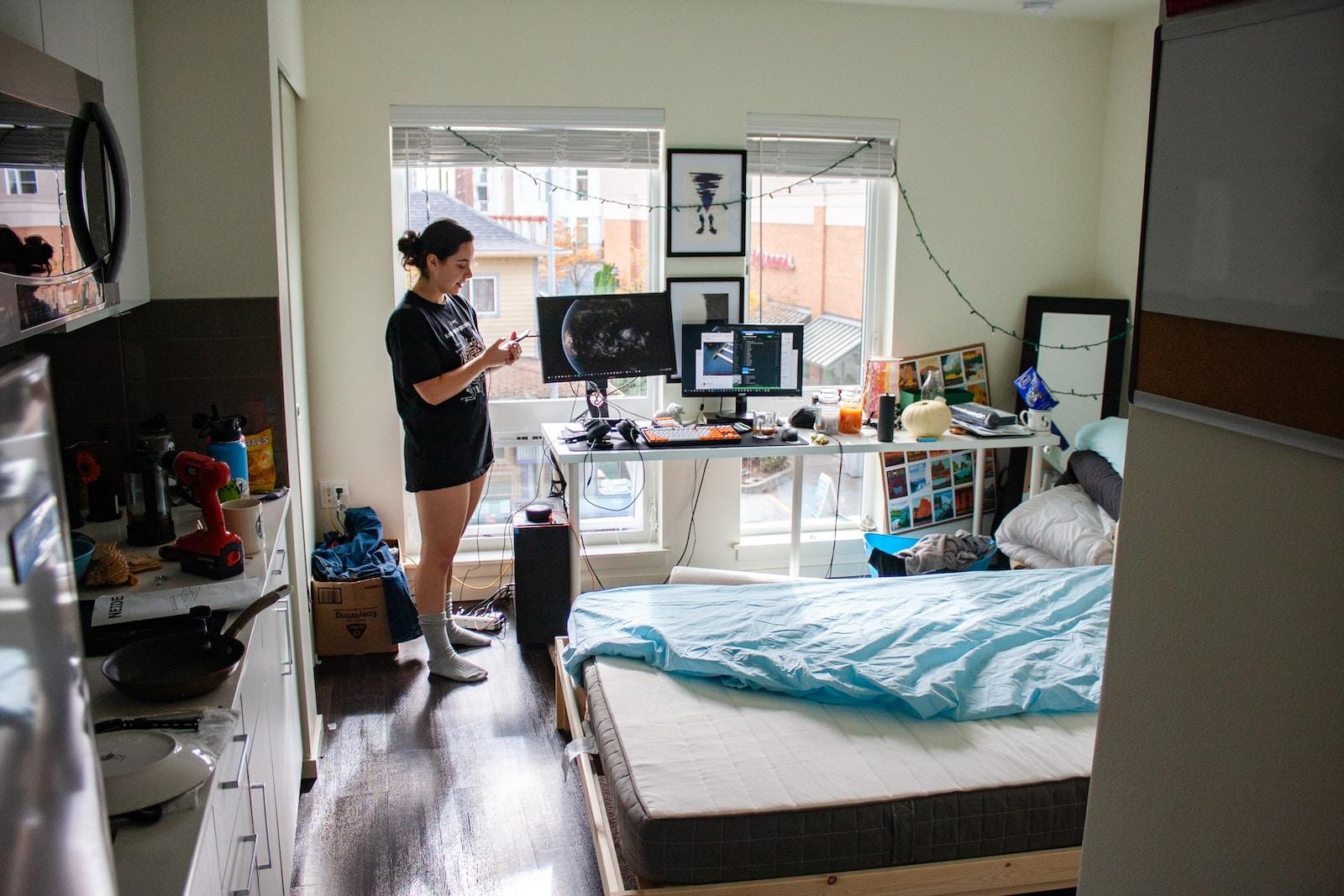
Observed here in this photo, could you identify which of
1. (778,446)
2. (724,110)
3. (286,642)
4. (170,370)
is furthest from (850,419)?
(170,370)

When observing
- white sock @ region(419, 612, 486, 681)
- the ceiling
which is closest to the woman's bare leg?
white sock @ region(419, 612, 486, 681)

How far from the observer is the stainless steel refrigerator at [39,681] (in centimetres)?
67

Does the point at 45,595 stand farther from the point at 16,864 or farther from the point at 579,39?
the point at 579,39

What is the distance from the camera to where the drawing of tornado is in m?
4.55

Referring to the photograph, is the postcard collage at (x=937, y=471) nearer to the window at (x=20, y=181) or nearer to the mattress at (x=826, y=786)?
the mattress at (x=826, y=786)

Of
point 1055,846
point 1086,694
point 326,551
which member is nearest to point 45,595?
point 1055,846

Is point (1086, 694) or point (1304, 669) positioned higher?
point (1304, 669)

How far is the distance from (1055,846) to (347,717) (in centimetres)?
225

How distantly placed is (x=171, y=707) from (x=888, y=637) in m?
1.84

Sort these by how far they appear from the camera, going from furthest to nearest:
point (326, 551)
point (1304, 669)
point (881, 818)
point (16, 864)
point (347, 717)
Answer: point (326, 551)
point (347, 717)
point (881, 818)
point (1304, 669)
point (16, 864)

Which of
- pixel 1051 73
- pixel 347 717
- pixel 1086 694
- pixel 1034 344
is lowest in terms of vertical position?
pixel 347 717

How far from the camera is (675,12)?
4.44m

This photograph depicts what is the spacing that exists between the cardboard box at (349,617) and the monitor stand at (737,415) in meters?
1.49

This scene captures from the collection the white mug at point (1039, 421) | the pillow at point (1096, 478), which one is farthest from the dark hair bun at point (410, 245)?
the pillow at point (1096, 478)
